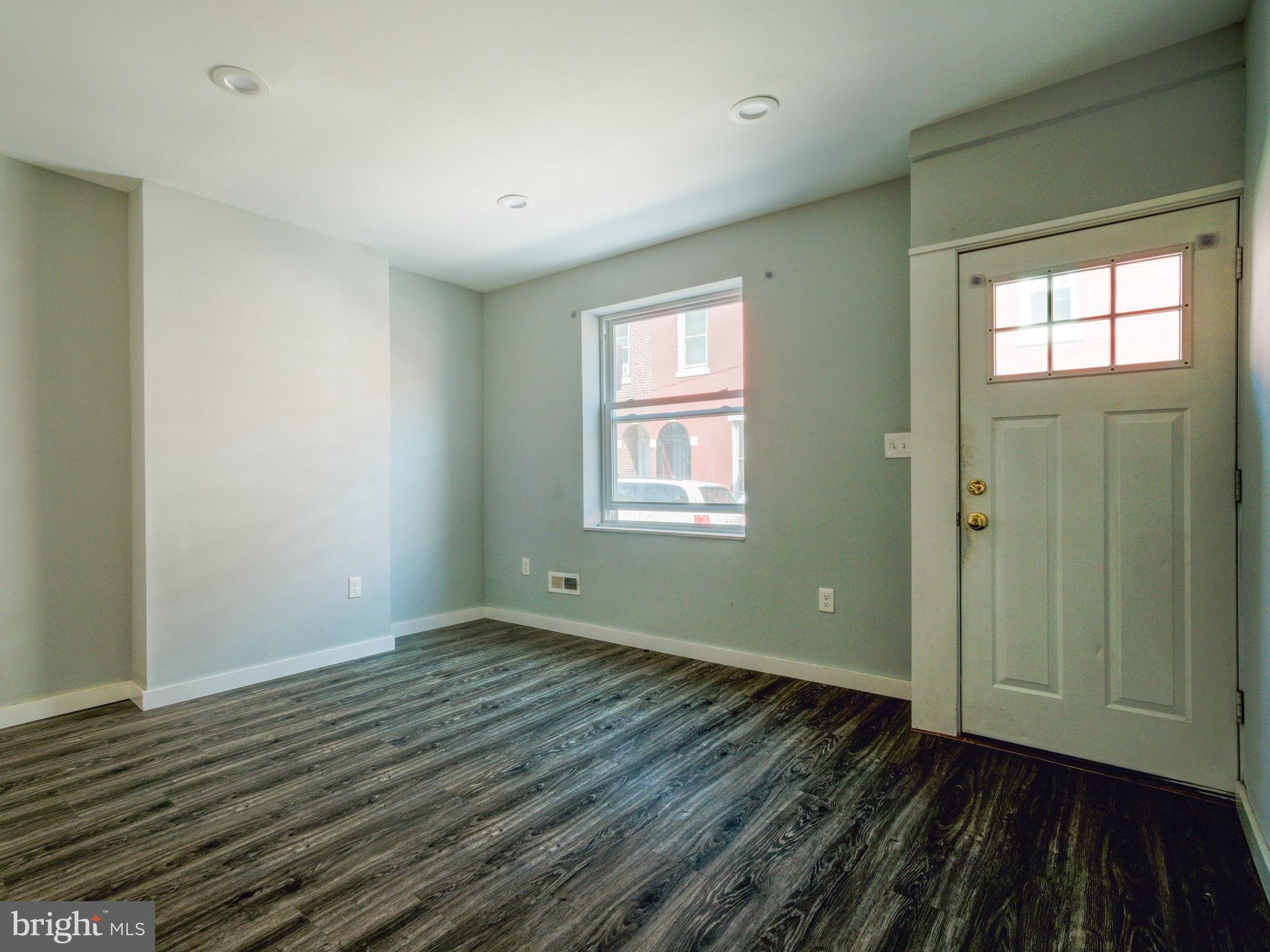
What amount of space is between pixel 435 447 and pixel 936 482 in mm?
3347

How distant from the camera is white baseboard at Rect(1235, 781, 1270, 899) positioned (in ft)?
5.16

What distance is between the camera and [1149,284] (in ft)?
7.03

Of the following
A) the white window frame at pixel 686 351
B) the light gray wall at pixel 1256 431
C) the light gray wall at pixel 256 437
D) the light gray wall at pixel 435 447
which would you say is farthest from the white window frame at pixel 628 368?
the light gray wall at pixel 1256 431

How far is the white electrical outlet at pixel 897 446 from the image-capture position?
9.59ft

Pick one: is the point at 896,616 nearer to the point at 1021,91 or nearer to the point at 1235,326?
the point at 1235,326

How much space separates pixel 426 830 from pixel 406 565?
2.60 m

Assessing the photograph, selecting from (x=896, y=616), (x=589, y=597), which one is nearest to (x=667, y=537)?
(x=589, y=597)

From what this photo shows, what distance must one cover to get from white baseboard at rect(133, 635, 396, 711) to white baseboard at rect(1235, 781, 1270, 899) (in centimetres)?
392

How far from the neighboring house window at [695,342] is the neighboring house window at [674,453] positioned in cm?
37

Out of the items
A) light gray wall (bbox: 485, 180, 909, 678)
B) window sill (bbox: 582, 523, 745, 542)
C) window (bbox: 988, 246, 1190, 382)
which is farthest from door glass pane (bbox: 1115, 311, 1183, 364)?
window sill (bbox: 582, 523, 745, 542)

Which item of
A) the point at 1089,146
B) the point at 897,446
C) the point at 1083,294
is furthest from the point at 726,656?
the point at 1089,146

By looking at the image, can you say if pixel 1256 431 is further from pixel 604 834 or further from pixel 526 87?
pixel 526 87

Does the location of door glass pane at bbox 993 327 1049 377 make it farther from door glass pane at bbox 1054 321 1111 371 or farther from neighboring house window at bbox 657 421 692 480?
neighboring house window at bbox 657 421 692 480

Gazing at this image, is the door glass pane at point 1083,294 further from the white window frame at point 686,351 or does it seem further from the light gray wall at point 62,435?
the light gray wall at point 62,435
